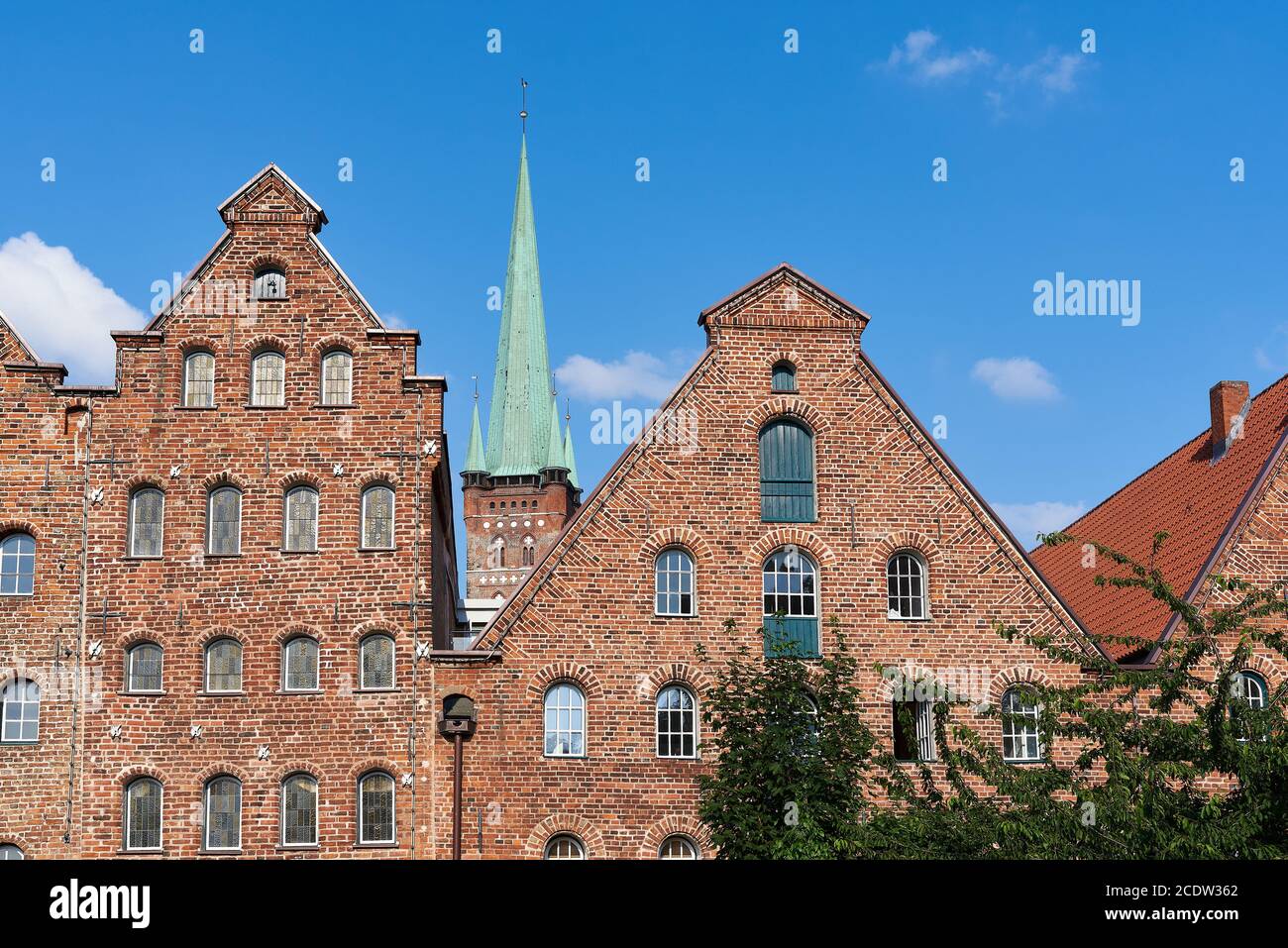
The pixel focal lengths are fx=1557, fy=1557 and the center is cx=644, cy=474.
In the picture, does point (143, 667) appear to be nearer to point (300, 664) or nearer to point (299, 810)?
point (300, 664)

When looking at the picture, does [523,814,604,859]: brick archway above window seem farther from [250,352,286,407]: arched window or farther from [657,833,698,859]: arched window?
[250,352,286,407]: arched window

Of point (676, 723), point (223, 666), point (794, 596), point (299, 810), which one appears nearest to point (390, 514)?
point (223, 666)

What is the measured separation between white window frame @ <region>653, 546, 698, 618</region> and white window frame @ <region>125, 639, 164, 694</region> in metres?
9.56

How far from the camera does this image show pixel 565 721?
98.1 ft

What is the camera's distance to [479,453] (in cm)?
10756

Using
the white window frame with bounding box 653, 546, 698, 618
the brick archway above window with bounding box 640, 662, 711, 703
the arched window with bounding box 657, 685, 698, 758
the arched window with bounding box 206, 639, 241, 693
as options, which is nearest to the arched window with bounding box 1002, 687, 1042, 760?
the brick archway above window with bounding box 640, 662, 711, 703

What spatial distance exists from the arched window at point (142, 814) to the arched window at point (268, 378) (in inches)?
304

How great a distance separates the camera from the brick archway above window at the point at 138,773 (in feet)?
96.2

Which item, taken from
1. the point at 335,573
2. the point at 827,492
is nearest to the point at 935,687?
the point at 827,492

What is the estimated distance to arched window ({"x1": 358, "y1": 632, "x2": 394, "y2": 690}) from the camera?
30.0 meters

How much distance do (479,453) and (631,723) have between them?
78.7 meters

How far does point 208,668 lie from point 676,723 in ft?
29.9

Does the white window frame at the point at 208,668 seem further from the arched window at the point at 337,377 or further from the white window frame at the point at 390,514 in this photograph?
the arched window at the point at 337,377

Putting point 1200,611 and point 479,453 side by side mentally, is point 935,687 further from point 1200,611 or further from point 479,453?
point 479,453
